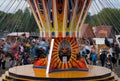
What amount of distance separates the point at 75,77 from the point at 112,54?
11242mm

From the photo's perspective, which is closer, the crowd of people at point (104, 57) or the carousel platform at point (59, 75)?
the carousel platform at point (59, 75)

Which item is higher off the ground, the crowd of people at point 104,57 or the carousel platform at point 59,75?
the crowd of people at point 104,57

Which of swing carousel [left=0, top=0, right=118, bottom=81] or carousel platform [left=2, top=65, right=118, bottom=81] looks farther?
swing carousel [left=0, top=0, right=118, bottom=81]

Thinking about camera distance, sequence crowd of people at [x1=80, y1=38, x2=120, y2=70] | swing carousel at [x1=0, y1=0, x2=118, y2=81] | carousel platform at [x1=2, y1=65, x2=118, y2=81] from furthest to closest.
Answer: crowd of people at [x1=80, y1=38, x2=120, y2=70], swing carousel at [x1=0, y1=0, x2=118, y2=81], carousel platform at [x1=2, y1=65, x2=118, y2=81]

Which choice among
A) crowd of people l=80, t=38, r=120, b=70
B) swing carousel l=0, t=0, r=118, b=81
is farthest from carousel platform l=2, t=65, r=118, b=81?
crowd of people l=80, t=38, r=120, b=70

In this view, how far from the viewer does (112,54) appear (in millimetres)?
24672

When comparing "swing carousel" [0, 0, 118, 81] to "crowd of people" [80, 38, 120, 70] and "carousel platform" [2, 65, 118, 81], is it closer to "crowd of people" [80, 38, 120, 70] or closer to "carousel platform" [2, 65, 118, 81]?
"carousel platform" [2, 65, 118, 81]

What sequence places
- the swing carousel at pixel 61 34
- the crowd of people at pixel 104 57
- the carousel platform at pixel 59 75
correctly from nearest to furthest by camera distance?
1. the carousel platform at pixel 59 75
2. the swing carousel at pixel 61 34
3. the crowd of people at pixel 104 57

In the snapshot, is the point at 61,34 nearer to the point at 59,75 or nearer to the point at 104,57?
the point at 59,75

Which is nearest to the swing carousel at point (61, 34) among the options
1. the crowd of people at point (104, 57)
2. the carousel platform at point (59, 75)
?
the carousel platform at point (59, 75)

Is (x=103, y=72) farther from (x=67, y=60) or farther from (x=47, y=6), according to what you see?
(x=47, y=6)

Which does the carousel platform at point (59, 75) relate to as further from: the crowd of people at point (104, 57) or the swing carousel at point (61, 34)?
the crowd of people at point (104, 57)

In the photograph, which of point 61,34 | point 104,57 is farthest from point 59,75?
point 104,57

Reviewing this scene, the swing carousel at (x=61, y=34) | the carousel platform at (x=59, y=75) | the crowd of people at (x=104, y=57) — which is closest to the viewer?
the carousel platform at (x=59, y=75)
